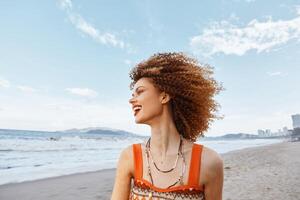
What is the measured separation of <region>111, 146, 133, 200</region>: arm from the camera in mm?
1772

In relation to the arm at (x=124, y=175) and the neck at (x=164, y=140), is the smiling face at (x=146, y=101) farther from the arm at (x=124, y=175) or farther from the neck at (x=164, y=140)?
the arm at (x=124, y=175)

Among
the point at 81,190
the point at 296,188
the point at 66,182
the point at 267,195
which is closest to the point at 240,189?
the point at 267,195

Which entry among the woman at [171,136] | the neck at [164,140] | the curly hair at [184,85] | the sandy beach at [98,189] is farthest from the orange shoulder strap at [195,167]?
the sandy beach at [98,189]

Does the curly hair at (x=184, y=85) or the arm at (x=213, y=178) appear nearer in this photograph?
the arm at (x=213, y=178)

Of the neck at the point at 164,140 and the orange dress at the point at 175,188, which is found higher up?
the neck at the point at 164,140

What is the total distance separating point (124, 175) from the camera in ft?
5.84

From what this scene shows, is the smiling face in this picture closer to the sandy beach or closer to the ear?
the ear

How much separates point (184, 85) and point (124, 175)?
1.98 ft

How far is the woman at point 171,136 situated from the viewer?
167 centimetres

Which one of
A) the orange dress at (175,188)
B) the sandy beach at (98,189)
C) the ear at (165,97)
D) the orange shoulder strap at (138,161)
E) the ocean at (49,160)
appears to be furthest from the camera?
the ocean at (49,160)

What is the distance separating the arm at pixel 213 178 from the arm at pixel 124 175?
413mm

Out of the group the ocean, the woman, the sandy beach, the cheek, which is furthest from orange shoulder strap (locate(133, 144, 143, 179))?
the sandy beach

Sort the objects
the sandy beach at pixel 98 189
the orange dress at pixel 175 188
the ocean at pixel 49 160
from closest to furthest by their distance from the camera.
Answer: the orange dress at pixel 175 188
the sandy beach at pixel 98 189
the ocean at pixel 49 160

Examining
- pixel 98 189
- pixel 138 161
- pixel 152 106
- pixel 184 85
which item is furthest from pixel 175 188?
pixel 98 189
